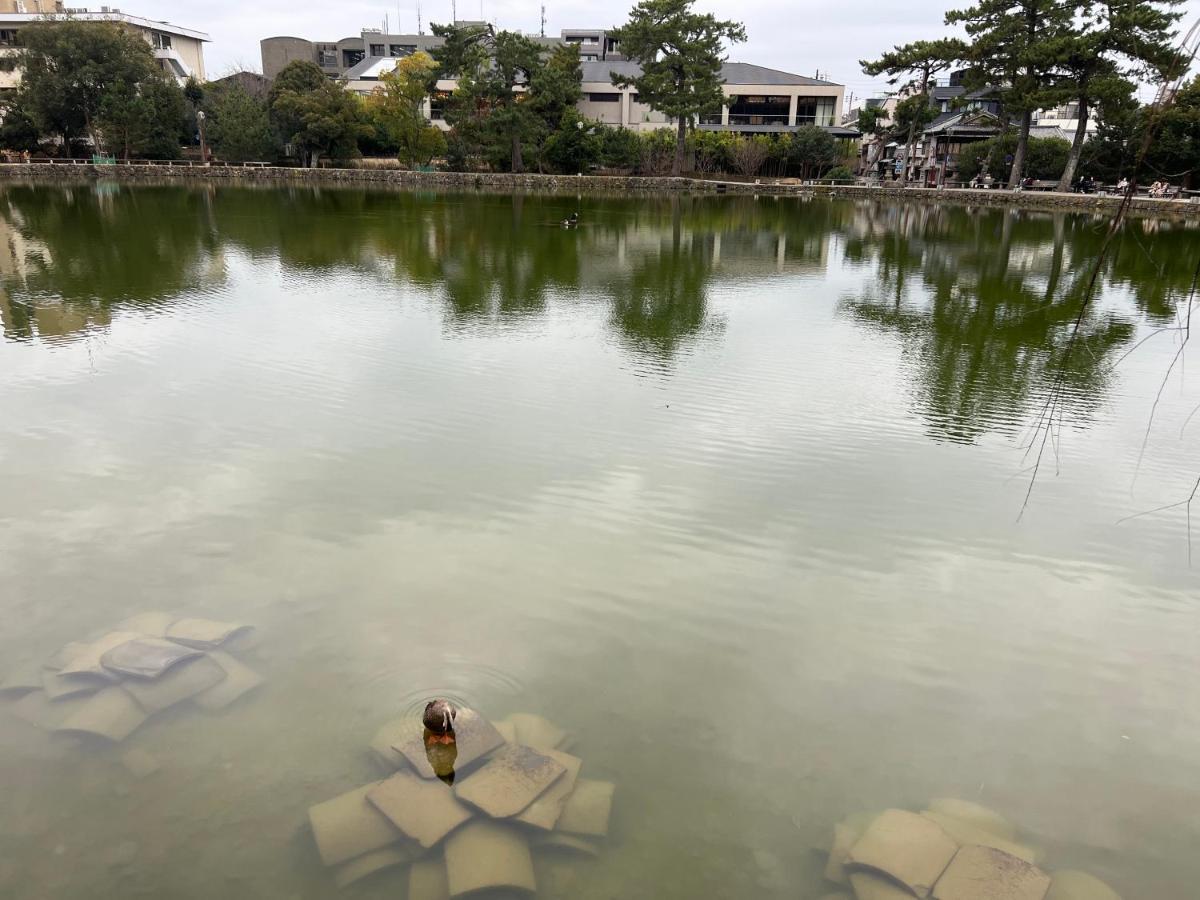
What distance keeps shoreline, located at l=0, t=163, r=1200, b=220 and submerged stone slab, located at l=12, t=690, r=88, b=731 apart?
119 ft

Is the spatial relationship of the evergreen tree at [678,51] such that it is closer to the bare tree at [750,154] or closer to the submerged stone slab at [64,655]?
the bare tree at [750,154]

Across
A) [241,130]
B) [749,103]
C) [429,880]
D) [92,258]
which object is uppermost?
[749,103]

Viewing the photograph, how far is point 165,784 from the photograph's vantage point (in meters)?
2.97

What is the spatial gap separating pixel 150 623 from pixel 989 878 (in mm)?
3593

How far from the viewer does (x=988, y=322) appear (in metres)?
10.8

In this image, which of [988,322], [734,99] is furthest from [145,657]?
[734,99]

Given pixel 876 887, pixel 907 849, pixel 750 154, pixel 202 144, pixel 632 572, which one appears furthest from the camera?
pixel 750 154

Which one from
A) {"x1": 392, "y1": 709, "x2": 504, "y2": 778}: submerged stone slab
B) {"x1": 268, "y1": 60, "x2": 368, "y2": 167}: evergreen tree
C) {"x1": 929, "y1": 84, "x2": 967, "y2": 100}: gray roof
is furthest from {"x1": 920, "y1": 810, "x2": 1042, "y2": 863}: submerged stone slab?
{"x1": 929, "y1": 84, "x2": 967, "y2": 100}: gray roof

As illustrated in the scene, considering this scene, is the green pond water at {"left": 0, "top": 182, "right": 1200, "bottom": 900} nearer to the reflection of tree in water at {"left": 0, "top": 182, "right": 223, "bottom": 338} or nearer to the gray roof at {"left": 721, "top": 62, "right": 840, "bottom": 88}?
the reflection of tree in water at {"left": 0, "top": 182, "right": 223, "bottom": 338}

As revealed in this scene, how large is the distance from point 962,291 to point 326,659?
12.4 meters

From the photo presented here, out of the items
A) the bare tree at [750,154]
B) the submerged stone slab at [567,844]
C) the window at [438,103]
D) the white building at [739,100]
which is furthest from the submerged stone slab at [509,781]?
the white building at [739,100]

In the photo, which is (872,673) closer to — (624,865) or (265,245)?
(624,865)

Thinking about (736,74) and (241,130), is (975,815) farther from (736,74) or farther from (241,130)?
(736,74)

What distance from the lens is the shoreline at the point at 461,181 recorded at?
1457 inches
